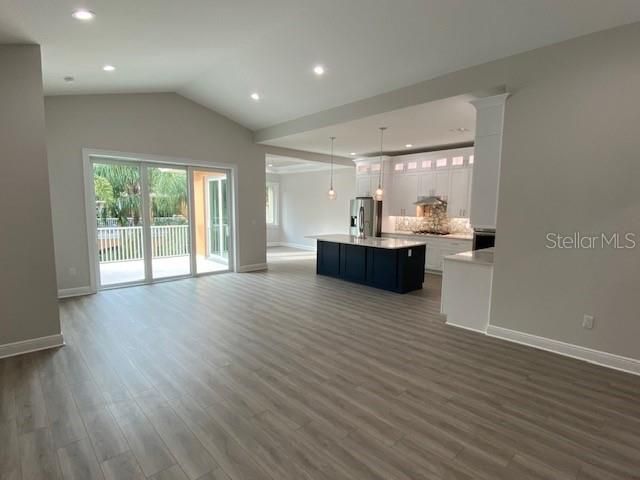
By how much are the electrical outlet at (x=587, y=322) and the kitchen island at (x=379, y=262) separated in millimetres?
2761

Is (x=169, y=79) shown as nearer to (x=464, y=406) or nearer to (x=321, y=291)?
(x=321, y=291)

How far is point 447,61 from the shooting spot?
394 cm

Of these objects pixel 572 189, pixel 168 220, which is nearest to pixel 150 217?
pixel 168 220

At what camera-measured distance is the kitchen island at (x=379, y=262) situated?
5.90m

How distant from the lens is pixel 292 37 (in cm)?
415

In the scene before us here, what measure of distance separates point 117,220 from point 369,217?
5744 mm

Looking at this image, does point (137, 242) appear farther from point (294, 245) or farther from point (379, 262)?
point (294, 245)

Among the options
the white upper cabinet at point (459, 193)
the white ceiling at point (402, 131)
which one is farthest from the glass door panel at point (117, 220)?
the white upper cabinet at point (459, 193)

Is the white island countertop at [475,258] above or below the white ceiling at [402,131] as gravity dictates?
below

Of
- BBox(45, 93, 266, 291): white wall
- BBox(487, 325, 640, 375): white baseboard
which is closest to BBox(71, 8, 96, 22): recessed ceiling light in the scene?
BBox(45, 93, 266, 291): white wall

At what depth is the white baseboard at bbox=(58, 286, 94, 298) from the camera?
17.7 feet

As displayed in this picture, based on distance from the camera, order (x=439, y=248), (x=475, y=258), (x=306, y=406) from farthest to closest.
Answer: (x=439, y=248) < (x=475, y=258) < (x=306, y=406)

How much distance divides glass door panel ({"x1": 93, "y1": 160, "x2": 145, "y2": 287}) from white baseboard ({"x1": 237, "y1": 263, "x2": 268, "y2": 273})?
2.01 meters

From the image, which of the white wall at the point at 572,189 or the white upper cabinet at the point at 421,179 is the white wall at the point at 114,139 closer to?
the white upper cabinet at the point at 421,179
